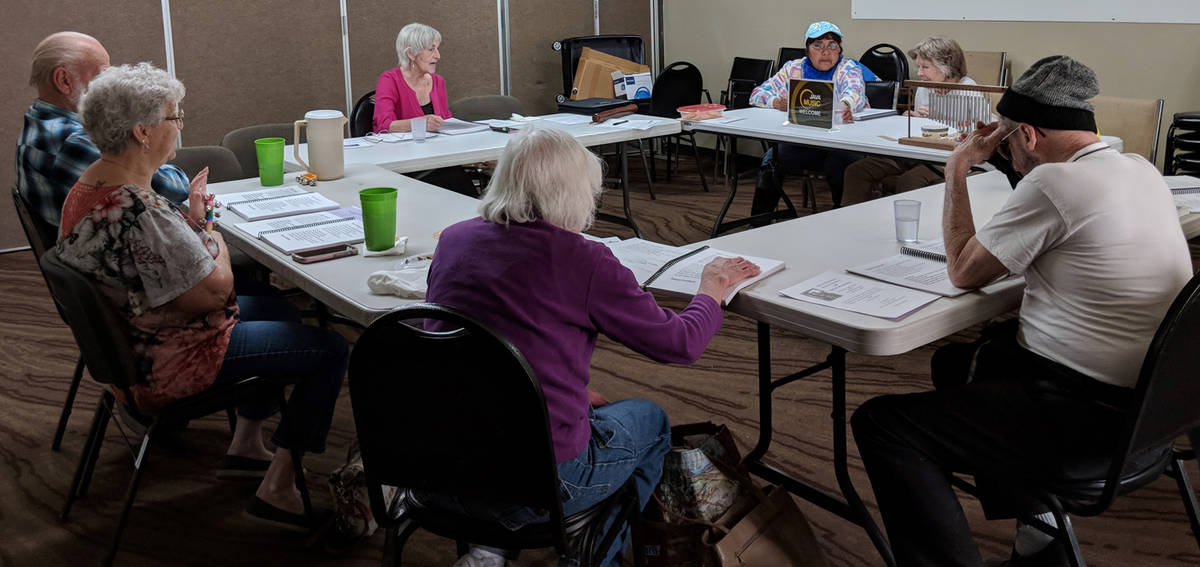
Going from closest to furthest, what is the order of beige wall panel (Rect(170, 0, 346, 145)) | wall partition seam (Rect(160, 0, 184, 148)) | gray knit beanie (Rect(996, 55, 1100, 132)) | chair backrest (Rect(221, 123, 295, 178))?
1. gray knit beanie (Rect(996, 55, 1100, 132))
2. chair backrest (Rect(221, 123, 295, 178))
3. wall partition seam (Rect(160, 0, 184, 148))
4. beige wall panel (Rect(170, 0, 346, 145))

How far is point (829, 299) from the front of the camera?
6.33 ft

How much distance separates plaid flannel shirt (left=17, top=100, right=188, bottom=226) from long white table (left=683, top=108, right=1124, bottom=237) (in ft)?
9.29

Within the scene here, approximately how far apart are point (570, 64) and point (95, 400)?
4546 millimetres

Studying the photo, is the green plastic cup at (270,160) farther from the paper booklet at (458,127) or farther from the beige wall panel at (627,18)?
the beige wall panel at (627,18)

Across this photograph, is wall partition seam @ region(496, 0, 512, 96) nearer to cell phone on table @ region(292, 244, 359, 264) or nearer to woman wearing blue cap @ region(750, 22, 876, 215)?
woman wearing blue cap @ region(750, 22, 876, 215)

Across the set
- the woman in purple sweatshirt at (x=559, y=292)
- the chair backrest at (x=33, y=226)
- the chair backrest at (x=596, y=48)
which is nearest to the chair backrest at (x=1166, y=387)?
the woman in purple sweatshirt at (x=559, y=292)

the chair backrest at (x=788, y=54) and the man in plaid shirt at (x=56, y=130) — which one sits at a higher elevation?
the chair backrest at (x=788, y=54)

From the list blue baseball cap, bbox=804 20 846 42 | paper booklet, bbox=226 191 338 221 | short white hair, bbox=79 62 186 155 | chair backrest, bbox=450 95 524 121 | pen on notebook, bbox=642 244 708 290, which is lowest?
pen on notebook, bbox=642 244 708 290

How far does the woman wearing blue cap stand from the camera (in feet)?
15.9

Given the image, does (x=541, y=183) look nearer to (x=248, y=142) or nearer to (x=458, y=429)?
(x=458, y=429)

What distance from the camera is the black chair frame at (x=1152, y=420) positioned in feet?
5.12

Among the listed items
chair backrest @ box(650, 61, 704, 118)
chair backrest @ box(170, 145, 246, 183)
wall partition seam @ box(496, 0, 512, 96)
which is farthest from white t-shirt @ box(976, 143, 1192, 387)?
wall partition seam @ box(496, 0, 512, 96)

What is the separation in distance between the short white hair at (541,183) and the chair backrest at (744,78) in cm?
546

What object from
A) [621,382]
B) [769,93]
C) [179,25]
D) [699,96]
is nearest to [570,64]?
[699,96]
